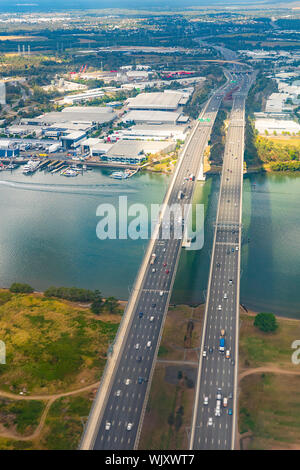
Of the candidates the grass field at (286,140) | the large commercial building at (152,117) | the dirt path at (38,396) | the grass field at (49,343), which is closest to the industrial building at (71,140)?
the large commercial building at (152,117)

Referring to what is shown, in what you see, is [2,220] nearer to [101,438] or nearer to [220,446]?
[101,438]

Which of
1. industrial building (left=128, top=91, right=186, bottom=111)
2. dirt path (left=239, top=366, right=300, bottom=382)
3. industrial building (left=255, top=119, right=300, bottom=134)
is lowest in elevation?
dirt path (left=239, top=366, right=300, bottom=382)

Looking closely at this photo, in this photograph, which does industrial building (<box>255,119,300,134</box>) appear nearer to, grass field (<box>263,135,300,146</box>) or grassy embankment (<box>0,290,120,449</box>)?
grass field (<box>263,135,300,146</box>)

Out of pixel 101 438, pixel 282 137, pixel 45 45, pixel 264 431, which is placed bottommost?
pixel 264 431

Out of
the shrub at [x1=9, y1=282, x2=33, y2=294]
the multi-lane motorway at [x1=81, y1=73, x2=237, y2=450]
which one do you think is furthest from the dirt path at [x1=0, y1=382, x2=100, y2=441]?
the shrub at [x1=9, y1=282, x2=33, y2=294]

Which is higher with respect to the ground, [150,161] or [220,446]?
[150,161]

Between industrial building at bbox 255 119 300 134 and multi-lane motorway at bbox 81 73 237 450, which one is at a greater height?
industrial building at bbox 255 119 300 134

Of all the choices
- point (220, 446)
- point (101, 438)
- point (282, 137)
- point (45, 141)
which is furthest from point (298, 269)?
point (45, 141)
